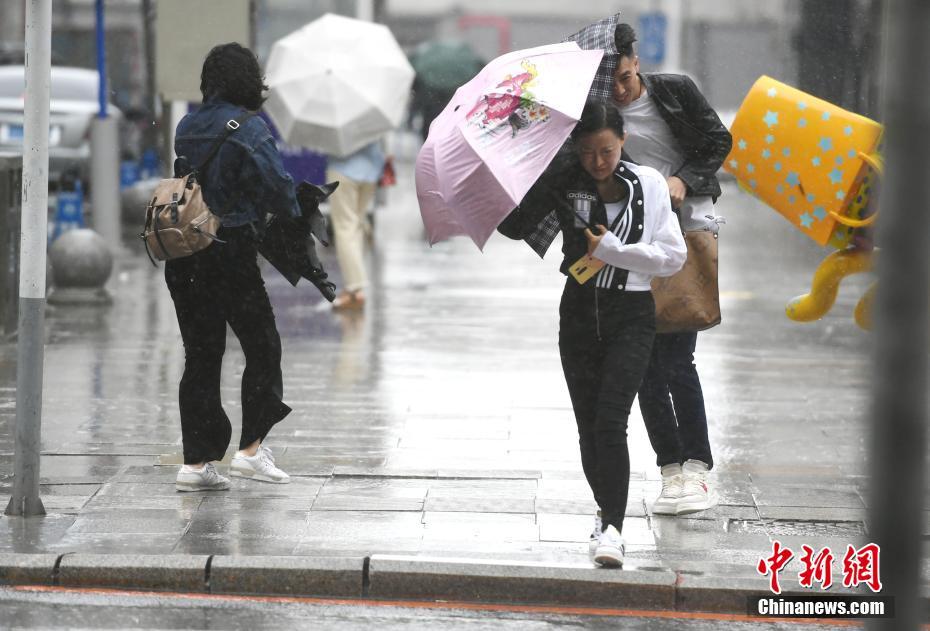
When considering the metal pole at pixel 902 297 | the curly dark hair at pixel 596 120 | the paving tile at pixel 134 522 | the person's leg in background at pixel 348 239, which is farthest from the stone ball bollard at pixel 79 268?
the metal pole at pixel 902 297

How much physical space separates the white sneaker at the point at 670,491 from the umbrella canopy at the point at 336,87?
6.14 m

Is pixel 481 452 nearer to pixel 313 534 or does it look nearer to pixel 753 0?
pixel 313 534

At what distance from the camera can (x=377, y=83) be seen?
12.3 meters

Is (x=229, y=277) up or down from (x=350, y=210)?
up

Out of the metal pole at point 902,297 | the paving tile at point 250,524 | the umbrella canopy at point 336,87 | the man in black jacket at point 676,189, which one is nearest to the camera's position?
the metal pole at point 902,297

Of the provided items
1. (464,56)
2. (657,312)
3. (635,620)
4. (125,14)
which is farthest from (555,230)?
(125,14)

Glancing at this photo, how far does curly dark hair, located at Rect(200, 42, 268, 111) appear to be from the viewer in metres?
6.61

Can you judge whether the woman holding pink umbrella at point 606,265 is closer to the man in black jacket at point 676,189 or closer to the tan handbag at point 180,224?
the man in black jacket at point 676,189

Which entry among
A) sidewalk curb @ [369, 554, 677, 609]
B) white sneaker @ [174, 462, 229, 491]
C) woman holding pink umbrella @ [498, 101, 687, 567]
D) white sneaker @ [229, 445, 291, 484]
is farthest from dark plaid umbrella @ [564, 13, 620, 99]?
white sneaker @ [174, 462, 229, 491]

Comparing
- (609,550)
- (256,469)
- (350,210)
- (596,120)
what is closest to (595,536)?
(609,550)

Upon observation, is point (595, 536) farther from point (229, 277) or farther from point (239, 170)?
point (239, 170)

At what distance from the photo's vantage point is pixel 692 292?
6227 millimetres

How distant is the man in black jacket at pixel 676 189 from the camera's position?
20.3 feet

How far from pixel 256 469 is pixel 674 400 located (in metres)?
1.83
